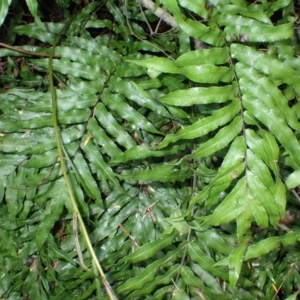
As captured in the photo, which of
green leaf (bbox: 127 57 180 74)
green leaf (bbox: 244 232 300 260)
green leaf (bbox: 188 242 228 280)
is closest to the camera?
green leaf (bbox: 127 57 180 74)

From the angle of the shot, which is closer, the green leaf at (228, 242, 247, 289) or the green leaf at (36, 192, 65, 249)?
the green leaf at (228, 242, 247, 289)

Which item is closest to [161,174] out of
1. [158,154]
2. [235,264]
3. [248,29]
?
[158,154]

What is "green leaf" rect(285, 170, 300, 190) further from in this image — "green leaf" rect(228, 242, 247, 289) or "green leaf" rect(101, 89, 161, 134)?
"green leaf" rect(101, 89, 161, 134)

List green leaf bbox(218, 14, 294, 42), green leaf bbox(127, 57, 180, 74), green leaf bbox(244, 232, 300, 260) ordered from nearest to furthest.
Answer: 1. green leaf bbox(127, 57, 180, 74)
2. green leaf bbox(218, 14, 294, 42)
3. green leaf bbox(244, 232, 300, 260)

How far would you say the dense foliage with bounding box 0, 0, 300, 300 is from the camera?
99 centimetres

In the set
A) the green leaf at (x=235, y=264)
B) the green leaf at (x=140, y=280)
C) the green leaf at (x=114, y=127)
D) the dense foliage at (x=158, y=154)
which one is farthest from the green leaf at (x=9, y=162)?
the green leaf at (x=235, y=264)

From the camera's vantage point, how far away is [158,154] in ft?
3.93

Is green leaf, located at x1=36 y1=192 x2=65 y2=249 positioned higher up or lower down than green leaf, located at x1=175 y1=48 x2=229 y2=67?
lower down

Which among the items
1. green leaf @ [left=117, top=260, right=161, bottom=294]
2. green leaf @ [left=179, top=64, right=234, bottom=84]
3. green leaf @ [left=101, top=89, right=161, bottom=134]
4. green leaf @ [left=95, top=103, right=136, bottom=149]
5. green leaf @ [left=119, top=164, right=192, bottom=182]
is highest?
green leaf @ [left=179, top=64, right=234, bottom=84]

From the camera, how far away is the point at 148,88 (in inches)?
51.3

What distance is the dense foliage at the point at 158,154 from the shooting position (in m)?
0.99

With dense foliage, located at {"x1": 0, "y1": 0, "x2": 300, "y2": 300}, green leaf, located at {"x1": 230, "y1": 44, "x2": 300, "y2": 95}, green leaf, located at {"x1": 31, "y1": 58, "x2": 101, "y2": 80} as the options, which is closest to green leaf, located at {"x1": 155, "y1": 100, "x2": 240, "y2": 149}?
dense foliage, located at {"x1": 0, "y1": 0, "x2": 300, "y2": 300}

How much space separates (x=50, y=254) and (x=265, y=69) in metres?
1.01

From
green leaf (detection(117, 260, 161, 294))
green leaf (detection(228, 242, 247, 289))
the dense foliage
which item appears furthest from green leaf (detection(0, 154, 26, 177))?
green leaf (detection(228, 242, 247, 289))
